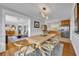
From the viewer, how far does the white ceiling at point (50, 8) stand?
199 centimetres

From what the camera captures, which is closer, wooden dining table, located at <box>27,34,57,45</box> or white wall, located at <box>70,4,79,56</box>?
white wall, located at <box>70,4,79,56</box>

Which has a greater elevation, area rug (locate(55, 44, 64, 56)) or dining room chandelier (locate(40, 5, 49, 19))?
dining room chandelier (locate(40, 5, 49, 19))

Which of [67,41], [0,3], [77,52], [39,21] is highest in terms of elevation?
[0,3]

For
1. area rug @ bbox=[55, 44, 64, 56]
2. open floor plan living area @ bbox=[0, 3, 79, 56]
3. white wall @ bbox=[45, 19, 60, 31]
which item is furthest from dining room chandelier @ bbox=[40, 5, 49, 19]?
area rug @ bbox=[55, 44, 64, 56]

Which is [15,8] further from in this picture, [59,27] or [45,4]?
[59,27]

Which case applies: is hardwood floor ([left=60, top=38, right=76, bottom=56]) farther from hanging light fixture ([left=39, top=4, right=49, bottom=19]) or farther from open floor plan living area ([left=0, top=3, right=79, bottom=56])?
hanging light fixture ([left=39, top=4, right=49, bottom=19])

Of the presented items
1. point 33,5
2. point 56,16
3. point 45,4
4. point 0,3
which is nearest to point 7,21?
point 0,3

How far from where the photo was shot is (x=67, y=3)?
1.98 meters

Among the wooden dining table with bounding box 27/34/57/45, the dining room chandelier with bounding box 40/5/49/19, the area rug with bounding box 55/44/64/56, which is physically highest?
the dining room chandelier with bounding box 40/5/49/19

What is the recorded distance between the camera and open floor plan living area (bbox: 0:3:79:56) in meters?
1.99

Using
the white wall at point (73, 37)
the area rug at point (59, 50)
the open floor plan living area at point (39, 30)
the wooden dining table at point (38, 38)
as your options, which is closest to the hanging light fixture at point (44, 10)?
the open floor plan living area at point (39, 30)

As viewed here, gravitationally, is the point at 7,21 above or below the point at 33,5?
below

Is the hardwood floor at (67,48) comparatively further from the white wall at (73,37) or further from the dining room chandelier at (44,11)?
the dining room chandelier at (44,11)

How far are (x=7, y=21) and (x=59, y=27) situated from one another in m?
0.95
